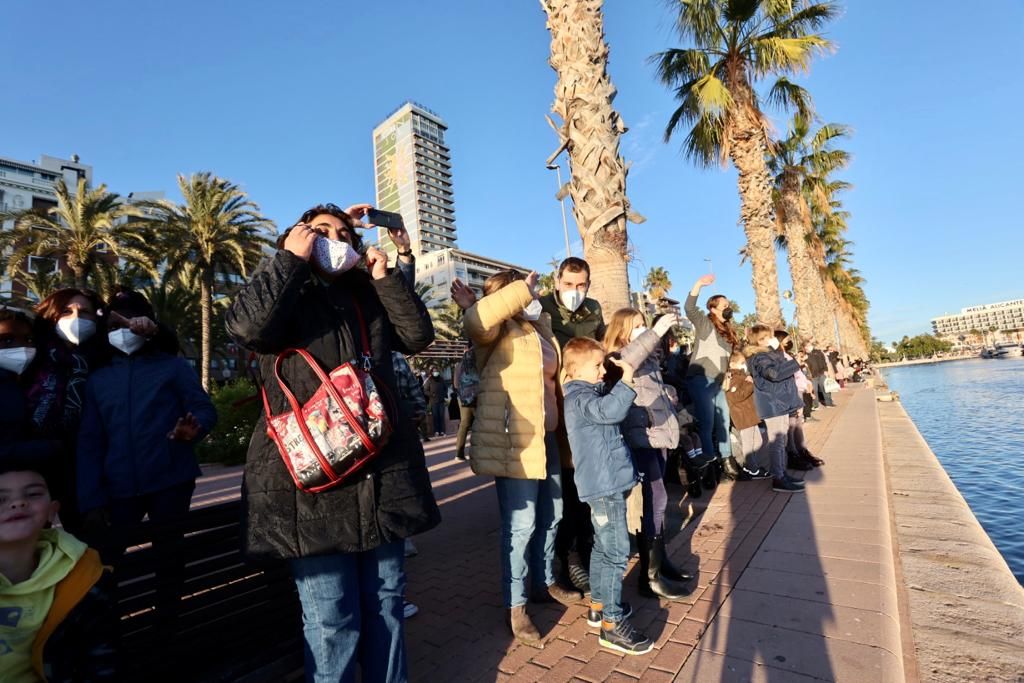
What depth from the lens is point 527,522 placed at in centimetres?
251

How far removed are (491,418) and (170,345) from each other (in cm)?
181

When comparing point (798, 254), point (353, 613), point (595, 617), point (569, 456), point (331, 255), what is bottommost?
point (595, 617)

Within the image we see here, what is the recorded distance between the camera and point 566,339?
3.37 m

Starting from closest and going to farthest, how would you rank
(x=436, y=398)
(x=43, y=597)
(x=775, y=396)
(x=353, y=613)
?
(x=43, y=597) → (x=353, y=613) → (x=775, y=396) → (x=436, y=398)

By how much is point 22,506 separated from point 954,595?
422 cm

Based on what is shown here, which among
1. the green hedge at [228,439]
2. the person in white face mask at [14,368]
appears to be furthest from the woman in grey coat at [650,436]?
the green hedge at [228,439]

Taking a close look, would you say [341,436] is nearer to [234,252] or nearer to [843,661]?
[843,661]

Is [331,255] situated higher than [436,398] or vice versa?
[331,255]

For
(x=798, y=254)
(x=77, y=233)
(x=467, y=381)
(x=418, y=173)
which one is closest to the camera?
(x=467, y=381)

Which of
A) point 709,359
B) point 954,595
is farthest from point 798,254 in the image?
point 954,595

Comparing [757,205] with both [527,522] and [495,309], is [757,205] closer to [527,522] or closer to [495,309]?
[495,309]

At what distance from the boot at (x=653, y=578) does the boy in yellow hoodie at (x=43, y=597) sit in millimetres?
2497

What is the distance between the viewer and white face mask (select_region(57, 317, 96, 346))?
2.43 meters

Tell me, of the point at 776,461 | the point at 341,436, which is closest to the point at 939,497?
the point at 776,461
